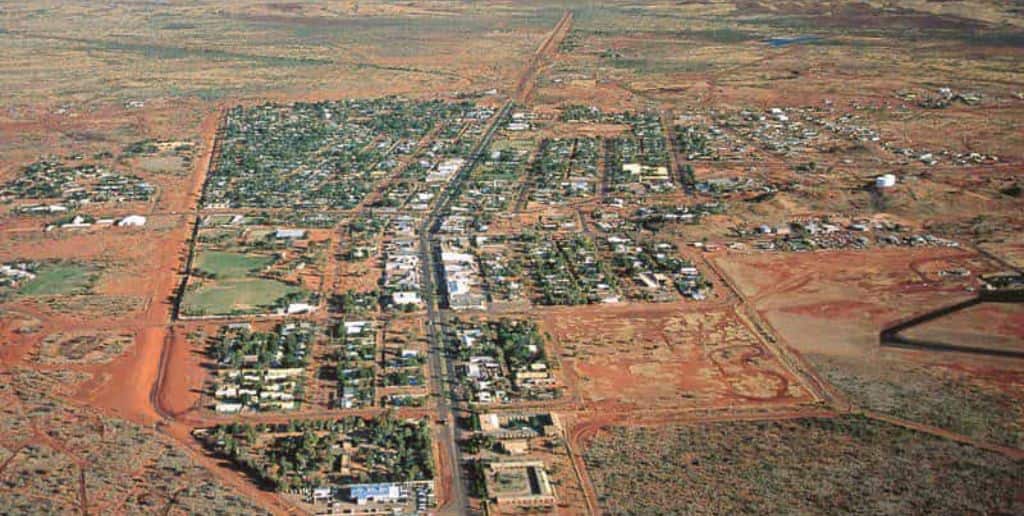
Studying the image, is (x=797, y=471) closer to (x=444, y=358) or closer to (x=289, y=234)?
(x=444, y=358)

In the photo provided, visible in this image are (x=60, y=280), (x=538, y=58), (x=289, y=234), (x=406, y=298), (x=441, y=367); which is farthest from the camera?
(x=538, y=58)

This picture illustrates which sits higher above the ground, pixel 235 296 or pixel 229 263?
pixel 235 296

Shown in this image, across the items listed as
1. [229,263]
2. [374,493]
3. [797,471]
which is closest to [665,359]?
[797,471]

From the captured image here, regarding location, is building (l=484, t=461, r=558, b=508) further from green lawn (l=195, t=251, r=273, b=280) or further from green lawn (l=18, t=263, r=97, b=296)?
green lawn (l=18, t=263, r=97, b=296)

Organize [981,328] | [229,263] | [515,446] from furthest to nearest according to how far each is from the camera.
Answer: [229,263] → [981,328] → [515,446]

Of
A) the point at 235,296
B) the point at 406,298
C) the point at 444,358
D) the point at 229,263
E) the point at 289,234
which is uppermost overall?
the point at 444,358

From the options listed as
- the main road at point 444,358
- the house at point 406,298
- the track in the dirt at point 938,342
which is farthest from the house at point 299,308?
the track in the dirt at point 938,342

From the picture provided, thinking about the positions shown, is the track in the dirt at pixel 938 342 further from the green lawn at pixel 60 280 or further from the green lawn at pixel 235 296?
the green lawn at pixel 60 280
